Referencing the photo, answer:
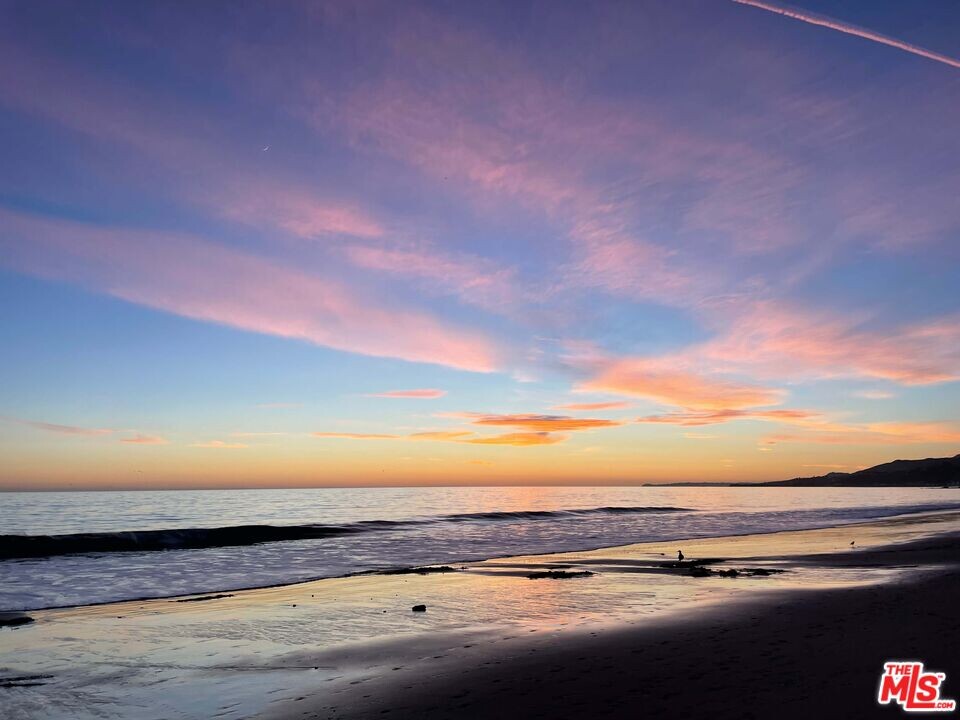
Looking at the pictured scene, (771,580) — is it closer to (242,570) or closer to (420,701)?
(420,701)

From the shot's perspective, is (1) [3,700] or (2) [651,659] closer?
(1) [3,700]

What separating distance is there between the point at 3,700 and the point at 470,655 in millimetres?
8163

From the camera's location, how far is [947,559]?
27344mm

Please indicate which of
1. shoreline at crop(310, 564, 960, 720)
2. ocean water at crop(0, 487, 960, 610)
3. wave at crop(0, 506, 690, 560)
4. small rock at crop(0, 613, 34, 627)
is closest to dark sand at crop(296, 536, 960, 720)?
shoreline at crop(310, 564, 960, 720)

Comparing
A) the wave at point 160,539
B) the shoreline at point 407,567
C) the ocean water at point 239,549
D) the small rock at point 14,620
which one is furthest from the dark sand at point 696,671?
the wave at point 160,539

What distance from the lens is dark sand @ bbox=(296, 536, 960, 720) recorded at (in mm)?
9203

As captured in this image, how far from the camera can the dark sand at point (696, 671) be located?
9.20 metres

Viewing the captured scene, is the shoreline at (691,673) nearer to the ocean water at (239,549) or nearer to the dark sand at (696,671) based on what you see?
the dark sand at (696,671)

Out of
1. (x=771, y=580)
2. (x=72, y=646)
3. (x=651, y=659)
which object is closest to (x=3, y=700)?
(x=72, y=646)

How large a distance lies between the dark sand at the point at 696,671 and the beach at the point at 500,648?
0.05m

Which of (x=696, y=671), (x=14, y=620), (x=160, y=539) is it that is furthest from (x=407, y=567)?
(x=160, y=539)

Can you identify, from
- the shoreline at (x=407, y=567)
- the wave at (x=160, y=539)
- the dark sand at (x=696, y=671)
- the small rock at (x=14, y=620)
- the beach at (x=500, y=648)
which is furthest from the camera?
the wave at (x=160, y=539)

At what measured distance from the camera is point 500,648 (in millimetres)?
13398

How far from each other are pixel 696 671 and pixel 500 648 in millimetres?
4177
